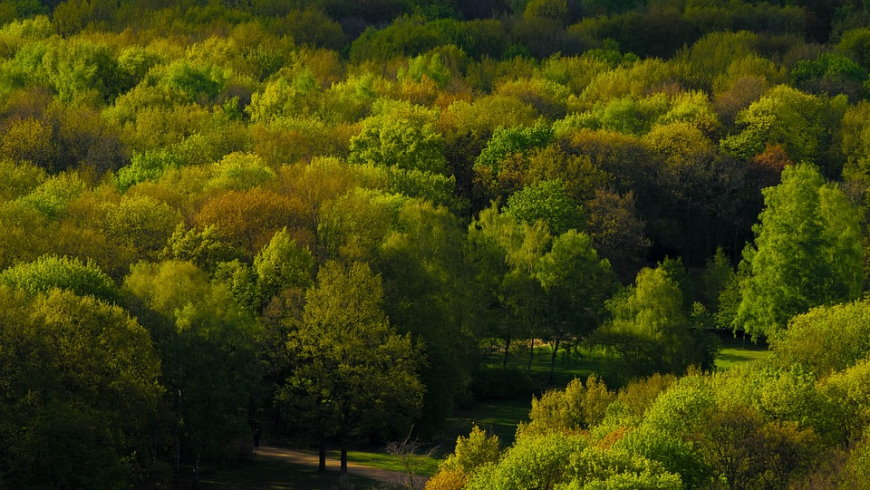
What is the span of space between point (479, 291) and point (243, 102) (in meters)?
68.6

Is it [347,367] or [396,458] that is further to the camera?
[396,458]

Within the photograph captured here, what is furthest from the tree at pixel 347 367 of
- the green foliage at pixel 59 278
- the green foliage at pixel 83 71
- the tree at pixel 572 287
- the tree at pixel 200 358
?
the green foliage at pixel 83 71

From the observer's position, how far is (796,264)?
132 meters

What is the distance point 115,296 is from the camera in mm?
103312

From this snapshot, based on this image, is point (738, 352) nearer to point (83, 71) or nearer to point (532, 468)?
point (532, 468)

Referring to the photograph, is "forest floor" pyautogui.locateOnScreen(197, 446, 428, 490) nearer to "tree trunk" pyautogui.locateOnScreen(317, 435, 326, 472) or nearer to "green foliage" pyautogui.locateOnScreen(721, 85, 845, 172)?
"tree trunk" pyautogui.locateOnScreen(317, 435, 326, 472)

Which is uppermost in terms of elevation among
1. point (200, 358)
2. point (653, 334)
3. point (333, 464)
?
point (653, 334)

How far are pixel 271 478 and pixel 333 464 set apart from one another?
5593mm

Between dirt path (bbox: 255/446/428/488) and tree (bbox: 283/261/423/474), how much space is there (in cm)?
130

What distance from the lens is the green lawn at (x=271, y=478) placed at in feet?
333

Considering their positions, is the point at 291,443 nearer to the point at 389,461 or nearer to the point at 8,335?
the point at 389,461

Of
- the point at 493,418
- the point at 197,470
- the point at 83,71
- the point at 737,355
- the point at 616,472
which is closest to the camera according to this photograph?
the point at 616,472

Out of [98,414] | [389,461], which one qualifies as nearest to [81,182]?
[389,461]

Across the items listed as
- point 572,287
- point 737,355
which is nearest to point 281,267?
point 572,287
